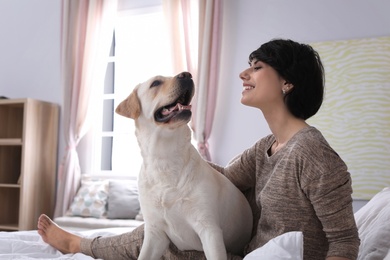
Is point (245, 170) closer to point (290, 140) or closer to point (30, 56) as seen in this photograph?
point (290, 140)

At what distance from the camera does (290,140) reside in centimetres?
150

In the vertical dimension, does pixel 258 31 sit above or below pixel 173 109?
above

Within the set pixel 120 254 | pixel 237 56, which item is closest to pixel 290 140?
pixel 120 254

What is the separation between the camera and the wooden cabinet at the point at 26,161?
4.38m

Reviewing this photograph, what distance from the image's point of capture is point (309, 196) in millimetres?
1376

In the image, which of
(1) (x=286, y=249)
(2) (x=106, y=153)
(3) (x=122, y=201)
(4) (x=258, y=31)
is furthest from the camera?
(2) (x=106, y=153)

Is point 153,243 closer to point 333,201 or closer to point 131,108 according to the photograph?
point 131,108

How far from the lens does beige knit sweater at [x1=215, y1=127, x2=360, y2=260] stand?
4.33 feet

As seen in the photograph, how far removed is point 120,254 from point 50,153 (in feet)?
9.86

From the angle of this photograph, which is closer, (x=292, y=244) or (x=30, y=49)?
(x=292, y=244)

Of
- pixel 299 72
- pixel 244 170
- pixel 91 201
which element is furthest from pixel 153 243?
pixel 91 201

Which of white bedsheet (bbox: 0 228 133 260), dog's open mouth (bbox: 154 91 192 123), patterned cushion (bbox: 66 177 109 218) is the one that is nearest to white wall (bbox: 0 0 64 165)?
patterned cushion (bbox: 66 177 109 218)

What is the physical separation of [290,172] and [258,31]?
2.58 meters

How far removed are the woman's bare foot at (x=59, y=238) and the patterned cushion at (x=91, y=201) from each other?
6.95 feet
